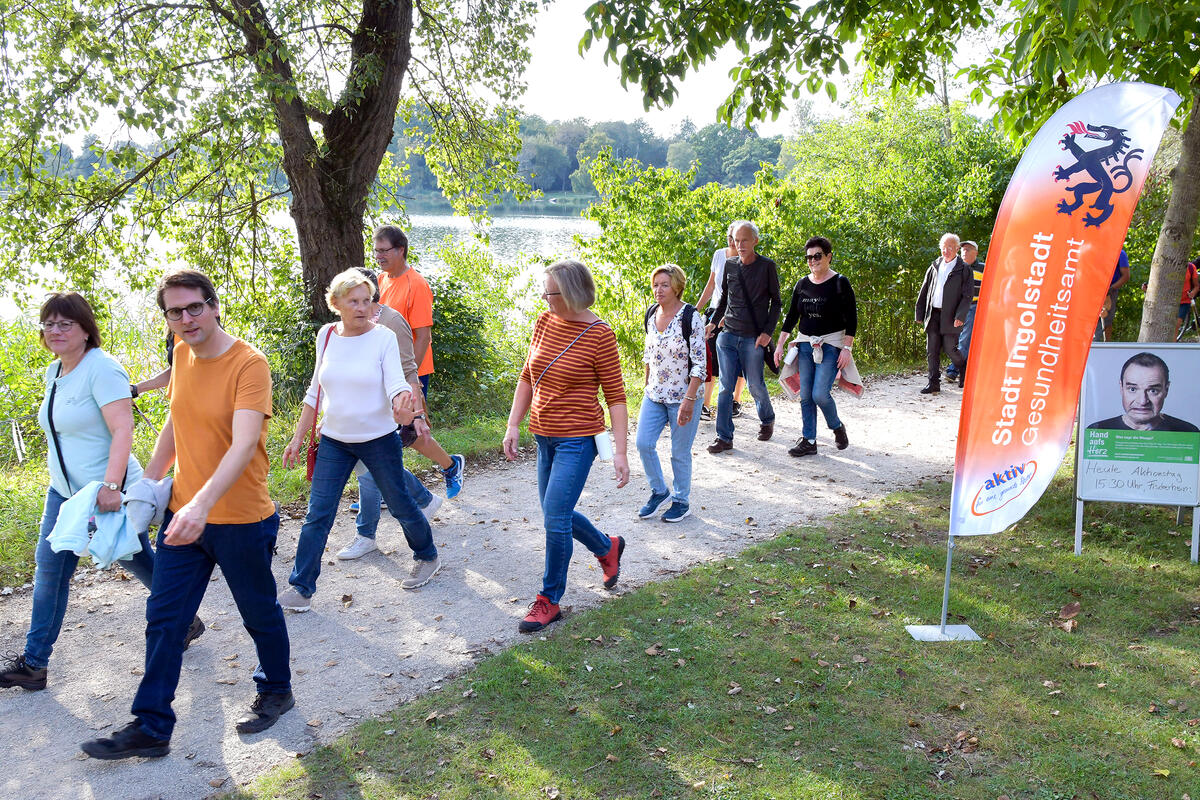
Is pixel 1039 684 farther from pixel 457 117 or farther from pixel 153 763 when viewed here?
pixel 457 117

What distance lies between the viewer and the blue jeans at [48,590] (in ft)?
13.6

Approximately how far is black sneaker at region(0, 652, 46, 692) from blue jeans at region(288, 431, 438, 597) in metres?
1.24

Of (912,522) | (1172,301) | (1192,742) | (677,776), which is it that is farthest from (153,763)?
(1172,301)

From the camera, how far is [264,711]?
153 inches

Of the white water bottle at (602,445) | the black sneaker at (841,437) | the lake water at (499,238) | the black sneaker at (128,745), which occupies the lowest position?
the black sneaker at (128,745)

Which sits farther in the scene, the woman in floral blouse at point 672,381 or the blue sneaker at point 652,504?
A: the blue sneaker at point 652,504

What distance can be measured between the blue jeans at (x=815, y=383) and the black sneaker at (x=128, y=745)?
238 inches

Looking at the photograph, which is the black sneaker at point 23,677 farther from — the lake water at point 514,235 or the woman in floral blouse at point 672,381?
the lake water at point 514,235

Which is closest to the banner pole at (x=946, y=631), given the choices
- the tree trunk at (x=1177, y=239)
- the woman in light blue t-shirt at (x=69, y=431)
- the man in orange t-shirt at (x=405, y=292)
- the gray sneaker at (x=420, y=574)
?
the gray sneaker at (x=420, y=574)

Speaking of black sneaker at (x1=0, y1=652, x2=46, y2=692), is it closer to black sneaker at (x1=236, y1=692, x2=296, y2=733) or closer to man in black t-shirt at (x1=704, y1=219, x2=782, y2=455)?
black sneaker at (x1=236, y1=692, x2=296, y2=733)

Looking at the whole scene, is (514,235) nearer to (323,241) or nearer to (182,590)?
(323,241)

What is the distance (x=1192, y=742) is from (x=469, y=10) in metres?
12.1

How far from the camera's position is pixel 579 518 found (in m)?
5.04

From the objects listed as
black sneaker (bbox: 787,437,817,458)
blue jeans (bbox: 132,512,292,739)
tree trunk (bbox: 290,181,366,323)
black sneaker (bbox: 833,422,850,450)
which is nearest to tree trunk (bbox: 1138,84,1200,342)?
black sneaker (bbox: 833,422,850,450)
